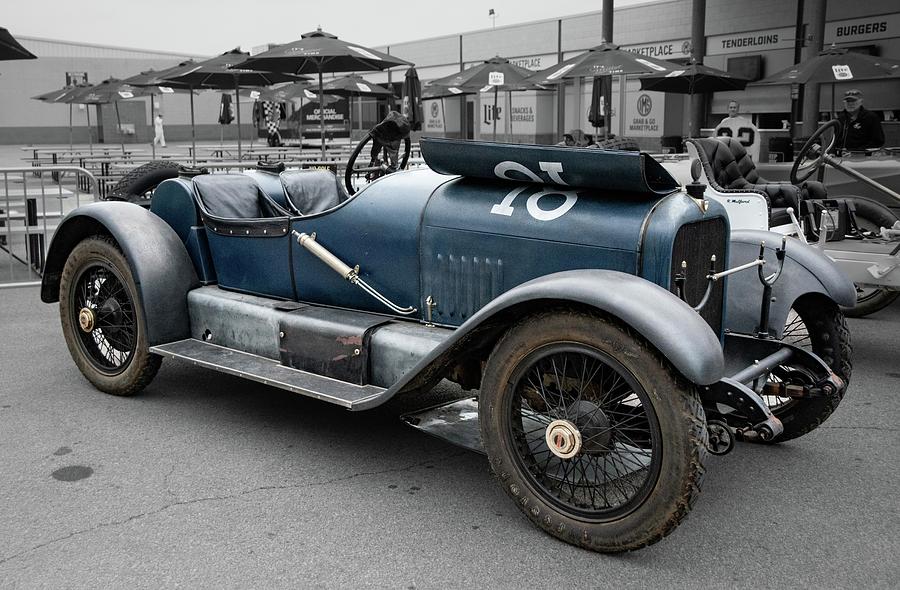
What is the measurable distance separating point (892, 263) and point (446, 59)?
34.6 meters

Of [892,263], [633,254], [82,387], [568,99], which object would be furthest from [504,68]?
[568,99]

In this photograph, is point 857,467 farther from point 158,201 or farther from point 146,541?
point 158,201

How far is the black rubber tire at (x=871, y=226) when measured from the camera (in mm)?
6781

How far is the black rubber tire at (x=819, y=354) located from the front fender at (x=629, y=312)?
4.64 ft

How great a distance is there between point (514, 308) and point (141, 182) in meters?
3.62

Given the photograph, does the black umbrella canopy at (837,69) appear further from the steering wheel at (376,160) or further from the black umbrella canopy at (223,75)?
the steering wheel at (376,160)

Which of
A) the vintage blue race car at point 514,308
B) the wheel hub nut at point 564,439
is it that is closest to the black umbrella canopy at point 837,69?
the vintage blue race car at point 514,308

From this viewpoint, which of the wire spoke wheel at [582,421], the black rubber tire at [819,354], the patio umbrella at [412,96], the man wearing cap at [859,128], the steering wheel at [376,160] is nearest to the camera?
the wire spoke wheel at [582,421]

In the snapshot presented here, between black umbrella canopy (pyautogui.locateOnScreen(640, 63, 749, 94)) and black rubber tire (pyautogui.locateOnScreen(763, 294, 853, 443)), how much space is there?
11.9 metres

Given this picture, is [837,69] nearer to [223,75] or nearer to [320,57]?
[320,57]

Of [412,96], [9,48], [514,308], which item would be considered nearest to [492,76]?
[412,96]

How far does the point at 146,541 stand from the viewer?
10.3 ft

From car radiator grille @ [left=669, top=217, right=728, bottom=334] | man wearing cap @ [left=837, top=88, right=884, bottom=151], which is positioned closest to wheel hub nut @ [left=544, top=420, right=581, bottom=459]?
car radiator grille @ [left=669, top=217, right=728, bottom=334]

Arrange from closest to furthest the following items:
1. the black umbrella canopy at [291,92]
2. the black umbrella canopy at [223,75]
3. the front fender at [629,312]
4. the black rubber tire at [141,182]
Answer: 1. the front fender at [629,312]
2. the black rubber tire at [141,182]
3. the black umbrella canopy at [223,75]
4. the black umbrella canopy at [291,92]
